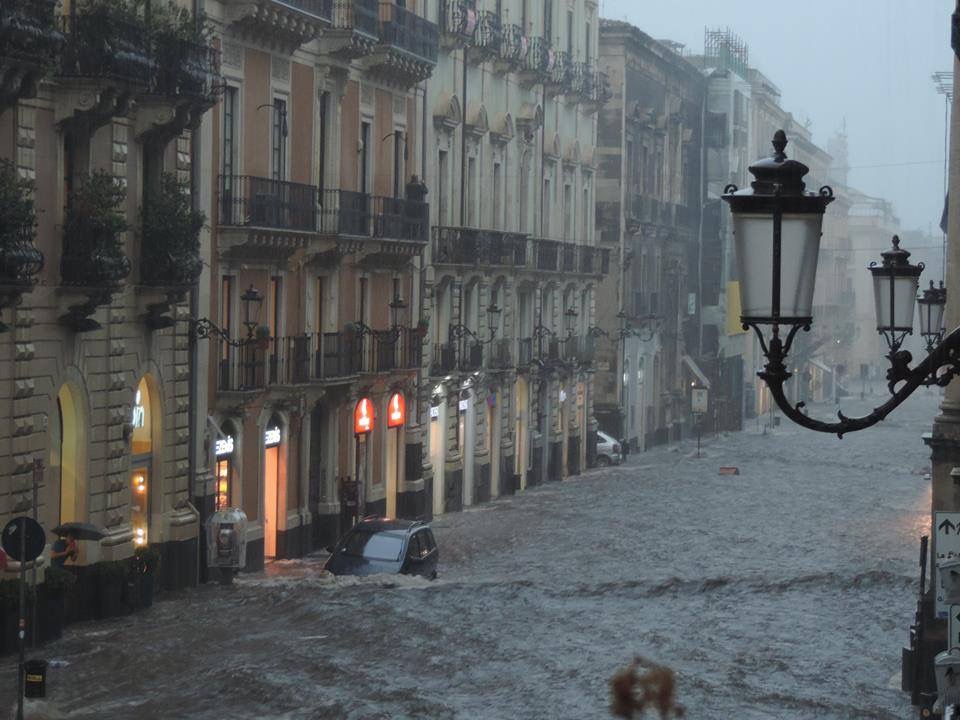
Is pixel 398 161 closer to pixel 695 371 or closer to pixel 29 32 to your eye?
pixel 29 32

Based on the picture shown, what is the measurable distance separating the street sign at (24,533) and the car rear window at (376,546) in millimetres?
11521

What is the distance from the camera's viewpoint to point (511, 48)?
2079 inches

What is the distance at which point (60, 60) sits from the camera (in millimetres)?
25562

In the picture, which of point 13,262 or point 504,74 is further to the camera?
point 504,74

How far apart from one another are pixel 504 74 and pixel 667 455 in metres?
23.2

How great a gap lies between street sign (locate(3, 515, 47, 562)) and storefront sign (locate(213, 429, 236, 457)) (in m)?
13.2

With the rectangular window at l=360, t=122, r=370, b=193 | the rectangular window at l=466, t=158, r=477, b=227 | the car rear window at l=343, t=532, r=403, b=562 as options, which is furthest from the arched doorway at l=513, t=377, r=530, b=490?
the car rear window at l=343, t=532, r=403, b=562

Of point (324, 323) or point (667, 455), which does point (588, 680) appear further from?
point (667, 455)

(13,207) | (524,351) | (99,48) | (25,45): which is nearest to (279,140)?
(99,48)

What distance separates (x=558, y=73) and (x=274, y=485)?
82.3 feet

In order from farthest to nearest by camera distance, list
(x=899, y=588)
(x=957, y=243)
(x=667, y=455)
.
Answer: (x=667, y=455) < (x=899, y=588) < (x=957, y=243)

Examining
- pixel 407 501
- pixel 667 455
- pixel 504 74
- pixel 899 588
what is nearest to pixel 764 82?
pixel 667 455

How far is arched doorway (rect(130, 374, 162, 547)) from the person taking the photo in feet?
98.2

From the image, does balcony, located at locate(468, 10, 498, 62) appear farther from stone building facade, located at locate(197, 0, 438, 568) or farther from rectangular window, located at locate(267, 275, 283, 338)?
rectangular window, located at locate(267, 275, 283, 338)
